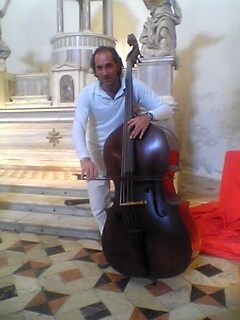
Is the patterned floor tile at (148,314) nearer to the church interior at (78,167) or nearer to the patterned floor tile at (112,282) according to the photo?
the church interior at (78,167)

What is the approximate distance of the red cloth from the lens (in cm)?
204

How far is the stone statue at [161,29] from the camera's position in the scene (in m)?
2.96

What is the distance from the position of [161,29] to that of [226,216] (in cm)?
181

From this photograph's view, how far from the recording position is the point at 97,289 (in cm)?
156

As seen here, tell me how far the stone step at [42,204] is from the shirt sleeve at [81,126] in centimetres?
93

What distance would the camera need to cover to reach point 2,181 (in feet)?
9.50

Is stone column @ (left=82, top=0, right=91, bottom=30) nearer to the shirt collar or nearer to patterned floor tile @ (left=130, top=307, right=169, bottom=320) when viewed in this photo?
the shirt collar

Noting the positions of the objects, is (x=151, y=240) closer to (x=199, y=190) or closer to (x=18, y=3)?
(x=199, y=190)

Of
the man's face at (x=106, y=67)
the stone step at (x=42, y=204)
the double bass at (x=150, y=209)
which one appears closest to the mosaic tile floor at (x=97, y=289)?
the double bass at (x=150, y=209)

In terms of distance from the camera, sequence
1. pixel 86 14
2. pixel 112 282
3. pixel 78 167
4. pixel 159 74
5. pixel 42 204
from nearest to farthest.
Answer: pixel 112 282
pixel 42 204
pixel 159 74
pixel 78 167
pixel 86 14

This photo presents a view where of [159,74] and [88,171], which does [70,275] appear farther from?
[159,74]

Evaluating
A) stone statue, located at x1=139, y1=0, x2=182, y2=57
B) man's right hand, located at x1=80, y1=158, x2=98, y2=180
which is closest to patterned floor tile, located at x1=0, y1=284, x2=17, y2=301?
man's right hand, located at x1=80, y1=158, x2=98, y2=180

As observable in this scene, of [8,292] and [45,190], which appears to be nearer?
[8,292]

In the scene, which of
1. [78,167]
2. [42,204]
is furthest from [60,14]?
[42,204]
